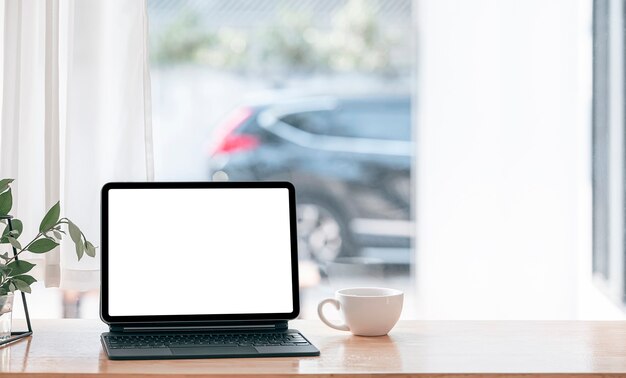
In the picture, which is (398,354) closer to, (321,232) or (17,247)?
(17,247)

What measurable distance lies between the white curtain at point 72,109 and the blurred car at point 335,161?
241 centimetres

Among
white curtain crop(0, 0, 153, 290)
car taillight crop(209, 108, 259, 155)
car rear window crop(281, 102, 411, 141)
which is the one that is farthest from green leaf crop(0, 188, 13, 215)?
car rear window crop(281, 102, 411, 141)

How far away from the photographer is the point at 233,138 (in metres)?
4.15

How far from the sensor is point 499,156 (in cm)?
227

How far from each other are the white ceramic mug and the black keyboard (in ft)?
0.26

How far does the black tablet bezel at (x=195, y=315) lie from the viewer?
1261 millimetres

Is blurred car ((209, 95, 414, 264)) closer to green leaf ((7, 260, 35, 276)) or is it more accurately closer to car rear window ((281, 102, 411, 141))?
car rear window ((281, 102, 411, 141))

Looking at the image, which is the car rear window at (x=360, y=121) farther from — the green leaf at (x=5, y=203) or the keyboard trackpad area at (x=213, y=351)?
the keyboard trackpad area at (x=213, y=351)

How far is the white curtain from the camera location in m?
1.62

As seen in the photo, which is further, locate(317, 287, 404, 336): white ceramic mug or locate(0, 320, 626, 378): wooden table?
locate(317, 287, 404, 336): white ceramic mug

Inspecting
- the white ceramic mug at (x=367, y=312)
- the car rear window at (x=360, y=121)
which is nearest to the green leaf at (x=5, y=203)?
the white ceramic mug at (x=367, y=312)

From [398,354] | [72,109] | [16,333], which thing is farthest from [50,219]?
[398,354]

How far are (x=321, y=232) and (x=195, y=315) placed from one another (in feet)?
9.35

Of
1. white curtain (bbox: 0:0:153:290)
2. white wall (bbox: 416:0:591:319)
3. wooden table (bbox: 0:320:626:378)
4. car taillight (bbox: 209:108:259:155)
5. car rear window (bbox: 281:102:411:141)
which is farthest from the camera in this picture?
car rear window (bbox: 281:102:411:141)
